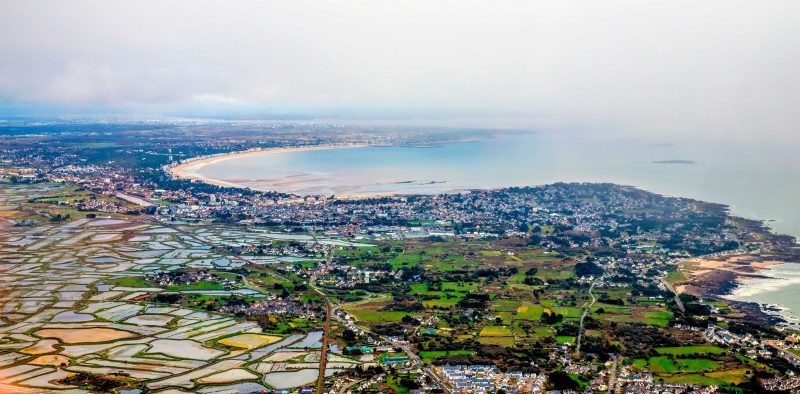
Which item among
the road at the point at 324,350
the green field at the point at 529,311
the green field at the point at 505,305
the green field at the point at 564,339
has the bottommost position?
the green field at the point at 564,339

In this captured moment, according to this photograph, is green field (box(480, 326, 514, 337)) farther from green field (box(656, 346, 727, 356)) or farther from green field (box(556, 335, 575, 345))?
green field (box(656, 346, 727, 356))

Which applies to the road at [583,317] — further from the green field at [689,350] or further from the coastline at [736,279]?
the coastline at [736,279]

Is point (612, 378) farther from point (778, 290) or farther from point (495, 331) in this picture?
point (778, 290)

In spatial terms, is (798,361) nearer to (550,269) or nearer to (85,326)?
(550,269)

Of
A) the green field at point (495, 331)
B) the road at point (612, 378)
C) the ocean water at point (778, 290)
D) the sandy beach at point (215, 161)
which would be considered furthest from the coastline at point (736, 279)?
the sandy beach at point (215, 161)

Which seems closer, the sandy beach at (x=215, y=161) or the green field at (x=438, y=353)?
the green field at (x=438, y=353)

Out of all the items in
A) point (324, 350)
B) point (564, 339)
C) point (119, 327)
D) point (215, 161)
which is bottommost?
point (564, 339)

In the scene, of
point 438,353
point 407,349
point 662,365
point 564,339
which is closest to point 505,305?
point 564,339

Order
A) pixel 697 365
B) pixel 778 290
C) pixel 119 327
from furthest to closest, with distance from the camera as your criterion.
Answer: pixel 778 290
pixel 119 327
pixel 697 365

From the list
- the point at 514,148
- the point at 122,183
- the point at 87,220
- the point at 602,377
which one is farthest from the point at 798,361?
the point at 514,148
